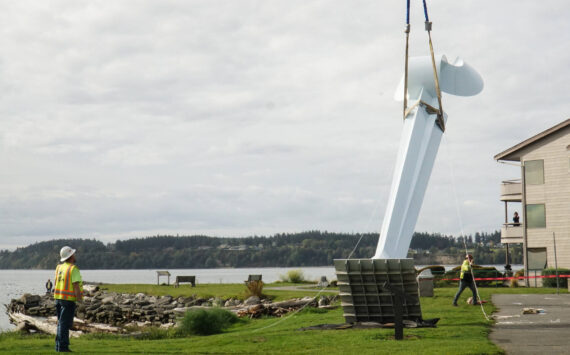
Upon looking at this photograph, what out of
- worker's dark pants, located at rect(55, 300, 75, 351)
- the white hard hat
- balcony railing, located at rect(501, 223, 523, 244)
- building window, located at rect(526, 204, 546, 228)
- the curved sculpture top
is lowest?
worker's dark pants, located at rect(55, 300, 75, 351)

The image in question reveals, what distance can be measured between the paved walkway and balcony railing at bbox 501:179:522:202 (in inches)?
801

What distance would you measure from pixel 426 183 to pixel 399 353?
1000 cm

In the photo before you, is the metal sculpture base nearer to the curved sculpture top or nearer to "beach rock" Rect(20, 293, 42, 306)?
the curved sculpture top

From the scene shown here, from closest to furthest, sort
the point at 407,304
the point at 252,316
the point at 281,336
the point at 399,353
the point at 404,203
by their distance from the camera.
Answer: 1. the point at 399,353
2. the point at 281,336
3. the point at 407,304
4. the point at 404,203
5. the point at 252,316

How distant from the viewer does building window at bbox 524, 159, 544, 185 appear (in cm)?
4184

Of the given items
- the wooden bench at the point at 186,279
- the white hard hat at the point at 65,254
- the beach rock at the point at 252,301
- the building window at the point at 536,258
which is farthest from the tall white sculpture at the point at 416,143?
the wooden bench at the point at 186,279

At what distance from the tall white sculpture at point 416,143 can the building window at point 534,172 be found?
19828 millimetres

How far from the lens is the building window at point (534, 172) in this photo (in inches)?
1647

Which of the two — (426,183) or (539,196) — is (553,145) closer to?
(539,196)

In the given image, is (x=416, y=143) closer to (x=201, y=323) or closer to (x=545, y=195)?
(x=201, y=323)

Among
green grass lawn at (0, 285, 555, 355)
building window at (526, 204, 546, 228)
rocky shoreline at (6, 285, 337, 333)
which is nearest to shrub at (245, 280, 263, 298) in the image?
rocky shoreline at (6, 285, 337, 333)

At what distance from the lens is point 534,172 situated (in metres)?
42.1

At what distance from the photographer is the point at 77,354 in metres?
12.7

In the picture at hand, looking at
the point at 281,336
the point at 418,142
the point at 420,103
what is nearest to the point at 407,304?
the point at 281,336
